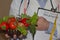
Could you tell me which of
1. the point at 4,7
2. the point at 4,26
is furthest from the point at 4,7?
the point at 4,26

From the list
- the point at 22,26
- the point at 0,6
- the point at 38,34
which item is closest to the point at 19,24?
the point at 22,26

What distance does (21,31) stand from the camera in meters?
0.83

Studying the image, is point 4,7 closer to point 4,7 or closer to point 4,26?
point 4,7

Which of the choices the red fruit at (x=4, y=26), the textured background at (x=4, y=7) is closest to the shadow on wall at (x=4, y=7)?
the textured background at (x=4, y=7)

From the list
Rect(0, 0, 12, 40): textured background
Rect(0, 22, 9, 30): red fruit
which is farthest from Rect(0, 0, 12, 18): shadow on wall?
Rect(0, 22, 9, 30): red fruit

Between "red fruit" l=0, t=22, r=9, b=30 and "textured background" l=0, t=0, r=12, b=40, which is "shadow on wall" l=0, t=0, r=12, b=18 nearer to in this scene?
"textured background" l=0, t=0, r=12, b=40

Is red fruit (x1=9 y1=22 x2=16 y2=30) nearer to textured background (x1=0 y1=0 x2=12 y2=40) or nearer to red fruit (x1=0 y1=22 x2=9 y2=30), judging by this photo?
red fruit (x1=0 y1=22 x2=9 y2=30)

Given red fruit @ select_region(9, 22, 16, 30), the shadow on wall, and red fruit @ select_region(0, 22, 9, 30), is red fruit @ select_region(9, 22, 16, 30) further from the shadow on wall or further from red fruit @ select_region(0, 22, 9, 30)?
the shadow on wall

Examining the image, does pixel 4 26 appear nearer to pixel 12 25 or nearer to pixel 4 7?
pixel 12 25

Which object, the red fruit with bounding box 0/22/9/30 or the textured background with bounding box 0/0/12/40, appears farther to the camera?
the textured background with bounding box 0/0/12/40

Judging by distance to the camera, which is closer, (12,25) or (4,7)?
(12,25)

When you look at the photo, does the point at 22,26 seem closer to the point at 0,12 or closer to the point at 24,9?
the point at 24,9

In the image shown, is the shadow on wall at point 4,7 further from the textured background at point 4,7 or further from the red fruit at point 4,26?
the red fruit at point 4,26

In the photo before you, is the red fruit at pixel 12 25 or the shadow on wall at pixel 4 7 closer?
the red fruit at pixel 12 25
